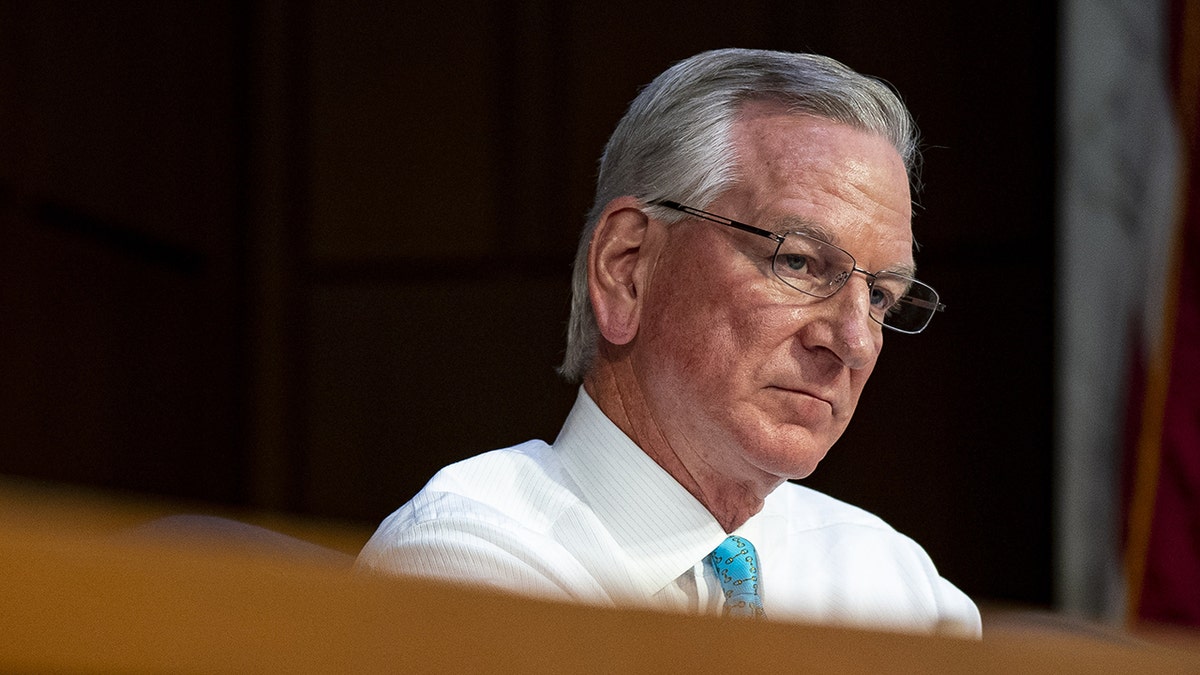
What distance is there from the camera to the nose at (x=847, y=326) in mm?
1349

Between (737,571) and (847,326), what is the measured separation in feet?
0.94

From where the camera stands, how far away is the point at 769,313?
135 cm

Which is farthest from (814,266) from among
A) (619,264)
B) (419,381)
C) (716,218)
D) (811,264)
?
(419,381)

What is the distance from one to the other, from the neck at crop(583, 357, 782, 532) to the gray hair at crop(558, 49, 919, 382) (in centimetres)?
9

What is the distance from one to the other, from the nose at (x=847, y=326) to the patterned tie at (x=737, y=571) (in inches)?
9.0

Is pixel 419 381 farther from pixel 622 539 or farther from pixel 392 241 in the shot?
pixel 622 539

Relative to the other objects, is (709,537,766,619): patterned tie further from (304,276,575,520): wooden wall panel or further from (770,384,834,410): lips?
(304,276,575,520): wooden wall panel

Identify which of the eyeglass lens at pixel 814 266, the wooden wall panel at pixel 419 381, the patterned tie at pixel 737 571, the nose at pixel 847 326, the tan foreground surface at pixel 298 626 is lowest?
the wooden wall panel at pixel 419 381

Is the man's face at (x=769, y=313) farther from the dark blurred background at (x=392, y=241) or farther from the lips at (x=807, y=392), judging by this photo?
the dark blurred background at (x=392, y=241)

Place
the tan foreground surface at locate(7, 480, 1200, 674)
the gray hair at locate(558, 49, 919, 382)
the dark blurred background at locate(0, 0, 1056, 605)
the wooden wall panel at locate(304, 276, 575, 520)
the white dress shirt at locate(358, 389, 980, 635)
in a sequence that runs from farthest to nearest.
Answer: the wooden wall panel at locate(304, 276, 575, 520) → the dark blurred background at locate(0, 0, 1056, 605) → the gray hair at locate(558, 49, 919, 382) → the white dress shirt at locate(358, 389, 980, 635) → the tan foreground surface at locate(7, 480, 1200, 674)

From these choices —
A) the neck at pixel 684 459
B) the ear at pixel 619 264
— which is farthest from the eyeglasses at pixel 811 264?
the neck at pixel 684 459

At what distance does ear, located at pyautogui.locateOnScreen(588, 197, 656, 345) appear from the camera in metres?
1.46

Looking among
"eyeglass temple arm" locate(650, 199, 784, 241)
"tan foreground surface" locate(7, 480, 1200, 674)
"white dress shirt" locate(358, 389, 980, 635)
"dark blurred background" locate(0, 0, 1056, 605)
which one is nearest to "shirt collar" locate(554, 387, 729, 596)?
"white dress shirt" locate(358, 389, 980, 635)

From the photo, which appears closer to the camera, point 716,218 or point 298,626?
point 298,626
